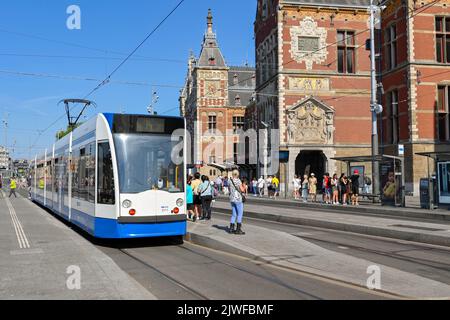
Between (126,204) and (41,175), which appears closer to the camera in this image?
Result: (126,204)

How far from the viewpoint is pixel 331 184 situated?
26625 millimetres

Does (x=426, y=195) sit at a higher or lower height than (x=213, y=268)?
higher

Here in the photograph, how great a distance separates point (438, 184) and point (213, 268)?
15.1 m

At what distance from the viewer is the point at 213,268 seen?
849 cm

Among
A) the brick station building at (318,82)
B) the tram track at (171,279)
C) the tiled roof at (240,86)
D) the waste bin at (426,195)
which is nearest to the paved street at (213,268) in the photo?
the tram track at (171,279)

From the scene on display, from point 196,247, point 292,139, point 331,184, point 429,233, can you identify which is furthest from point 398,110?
point 196,247

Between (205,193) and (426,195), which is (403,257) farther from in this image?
(426,195)

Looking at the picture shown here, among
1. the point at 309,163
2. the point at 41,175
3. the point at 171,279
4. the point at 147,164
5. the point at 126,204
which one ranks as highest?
the point at 309,163

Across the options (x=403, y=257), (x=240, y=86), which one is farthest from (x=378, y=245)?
(x=240, y=86)

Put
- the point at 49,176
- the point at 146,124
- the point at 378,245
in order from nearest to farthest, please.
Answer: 1. the point at 146,124
2. the point at 378,245
3. the point at 49,176

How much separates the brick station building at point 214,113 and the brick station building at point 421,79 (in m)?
33.6

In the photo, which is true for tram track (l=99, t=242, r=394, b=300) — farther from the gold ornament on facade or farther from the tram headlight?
the gold ornament on facade

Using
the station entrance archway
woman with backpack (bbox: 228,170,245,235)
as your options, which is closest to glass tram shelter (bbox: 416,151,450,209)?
woman with backpack (bbox: 228,170,245,235)
